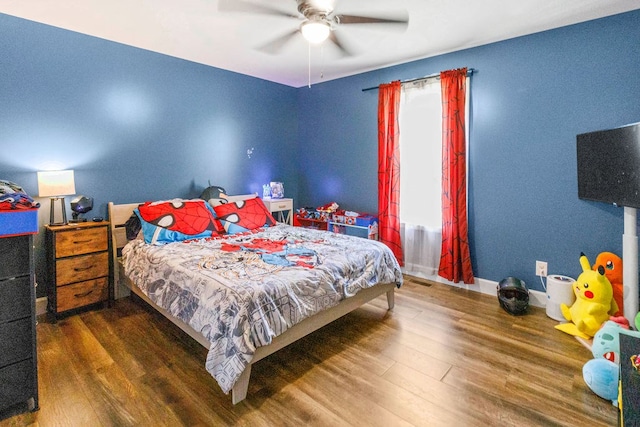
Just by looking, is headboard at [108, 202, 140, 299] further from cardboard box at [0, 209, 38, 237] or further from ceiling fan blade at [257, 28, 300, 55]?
ceiling fan blade at [257, 28, 300, 55]

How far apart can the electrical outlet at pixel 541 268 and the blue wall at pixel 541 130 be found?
4 centimetres

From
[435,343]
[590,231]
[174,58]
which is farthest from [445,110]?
[174,58]

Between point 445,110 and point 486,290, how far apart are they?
1971mm

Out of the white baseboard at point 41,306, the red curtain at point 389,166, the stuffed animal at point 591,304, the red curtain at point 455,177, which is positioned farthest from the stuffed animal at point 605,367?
the white baseboard at point 41,306

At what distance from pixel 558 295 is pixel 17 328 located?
3.77 metres

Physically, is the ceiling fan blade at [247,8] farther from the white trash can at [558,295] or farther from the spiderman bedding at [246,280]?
the white trash can at [558,295]

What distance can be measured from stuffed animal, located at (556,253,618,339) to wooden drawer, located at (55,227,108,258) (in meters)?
4.03

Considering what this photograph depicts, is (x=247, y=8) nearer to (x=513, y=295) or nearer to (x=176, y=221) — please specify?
(x=176, y=221)

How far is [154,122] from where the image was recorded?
142 inches

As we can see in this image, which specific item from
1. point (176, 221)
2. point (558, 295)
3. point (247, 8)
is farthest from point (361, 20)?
point (558, 295)

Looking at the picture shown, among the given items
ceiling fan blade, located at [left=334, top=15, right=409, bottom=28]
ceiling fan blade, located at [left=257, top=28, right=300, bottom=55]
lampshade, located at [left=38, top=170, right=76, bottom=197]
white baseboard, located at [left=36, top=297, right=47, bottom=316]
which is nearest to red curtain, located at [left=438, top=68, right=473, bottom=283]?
ceiling fan blade, located at [left=334, top=15, right=409, bottom=28]

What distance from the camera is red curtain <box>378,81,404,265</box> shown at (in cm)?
392

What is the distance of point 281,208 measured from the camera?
4.66 m

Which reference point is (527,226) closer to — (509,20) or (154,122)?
(509,20)
